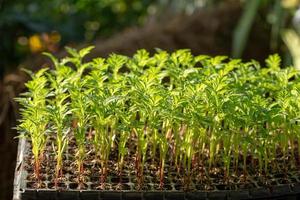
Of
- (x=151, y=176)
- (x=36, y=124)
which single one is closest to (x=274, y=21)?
(x=151, y=176)

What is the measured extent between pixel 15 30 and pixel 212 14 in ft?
2.88

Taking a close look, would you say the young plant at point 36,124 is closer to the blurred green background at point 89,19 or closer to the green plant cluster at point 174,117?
the green plant cluster at point 174,117

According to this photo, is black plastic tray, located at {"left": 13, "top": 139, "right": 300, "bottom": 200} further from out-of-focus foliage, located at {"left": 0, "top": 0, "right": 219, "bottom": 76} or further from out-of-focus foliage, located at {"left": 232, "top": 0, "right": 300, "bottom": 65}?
out-of-focus foliage, located at {"left": 0, "top": 0, "right": 219, "bottom": 76}

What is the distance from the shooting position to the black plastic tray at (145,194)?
1238mm

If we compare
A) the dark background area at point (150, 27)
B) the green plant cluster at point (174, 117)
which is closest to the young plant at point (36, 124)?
the green plant cluster at point (174, 117)

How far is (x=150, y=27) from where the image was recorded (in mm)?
2816

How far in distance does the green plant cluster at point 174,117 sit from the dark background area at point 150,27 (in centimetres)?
95

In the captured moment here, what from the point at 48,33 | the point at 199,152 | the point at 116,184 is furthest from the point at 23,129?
the point at 48,33

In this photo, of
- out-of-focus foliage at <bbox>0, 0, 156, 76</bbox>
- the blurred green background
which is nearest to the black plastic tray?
the blurred green background

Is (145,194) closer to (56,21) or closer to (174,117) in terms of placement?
(174,117)

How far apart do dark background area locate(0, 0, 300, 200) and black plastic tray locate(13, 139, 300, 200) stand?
1143 millimetres

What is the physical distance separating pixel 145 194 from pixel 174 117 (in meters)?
0.15

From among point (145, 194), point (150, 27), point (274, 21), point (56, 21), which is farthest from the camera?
point (56, 21)

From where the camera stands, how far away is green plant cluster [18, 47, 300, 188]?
4.25ft
